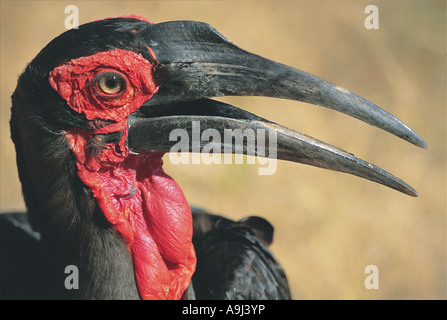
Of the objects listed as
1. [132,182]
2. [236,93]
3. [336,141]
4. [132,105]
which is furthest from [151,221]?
[336,141]

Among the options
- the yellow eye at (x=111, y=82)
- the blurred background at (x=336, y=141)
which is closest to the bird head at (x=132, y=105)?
the yellow eye at (x=111, y=82)

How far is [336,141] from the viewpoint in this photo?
15.0 ft

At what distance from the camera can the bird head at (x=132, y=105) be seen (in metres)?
1.85

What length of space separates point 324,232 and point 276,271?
4.84ft

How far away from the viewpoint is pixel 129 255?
2059mm

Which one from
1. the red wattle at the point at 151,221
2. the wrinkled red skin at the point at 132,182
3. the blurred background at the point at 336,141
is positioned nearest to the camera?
the wrinkled red skin at the point at 132,182

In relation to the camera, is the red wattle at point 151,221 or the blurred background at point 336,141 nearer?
the red wattle at point 151,221

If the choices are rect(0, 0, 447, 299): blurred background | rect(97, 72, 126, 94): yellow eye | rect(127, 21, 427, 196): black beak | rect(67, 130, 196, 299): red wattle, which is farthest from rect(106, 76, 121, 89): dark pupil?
rect(0, 0, 447, 299): blurred background

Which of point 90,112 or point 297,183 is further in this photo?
point 297,183

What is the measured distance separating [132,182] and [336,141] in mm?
2807

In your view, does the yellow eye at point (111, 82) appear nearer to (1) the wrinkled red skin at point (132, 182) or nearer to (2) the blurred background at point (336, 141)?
(1) the wrinkled red skin at point (132, 182)

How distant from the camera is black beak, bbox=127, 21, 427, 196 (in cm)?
185

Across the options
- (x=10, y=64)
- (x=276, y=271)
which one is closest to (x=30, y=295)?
(x=276, y=271)
